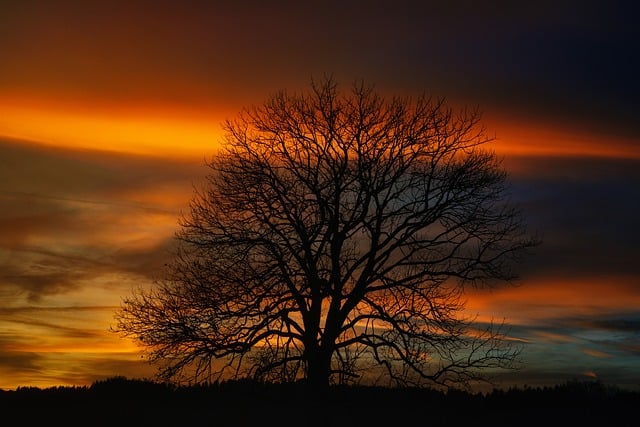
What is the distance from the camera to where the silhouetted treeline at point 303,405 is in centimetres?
2019

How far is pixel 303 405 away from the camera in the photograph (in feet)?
70.9

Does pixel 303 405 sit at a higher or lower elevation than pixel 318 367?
lower

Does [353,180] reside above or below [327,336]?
above

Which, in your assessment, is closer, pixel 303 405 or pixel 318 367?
pixel 303 405

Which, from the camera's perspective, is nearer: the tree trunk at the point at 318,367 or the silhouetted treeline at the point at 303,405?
the silhouetted treeline at the point at 303,405

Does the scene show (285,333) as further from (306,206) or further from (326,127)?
(326,127)

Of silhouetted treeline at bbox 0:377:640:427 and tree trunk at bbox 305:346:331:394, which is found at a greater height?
tree trunk at bbox 305:346:331:394

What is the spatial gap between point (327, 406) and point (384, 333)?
3689mm

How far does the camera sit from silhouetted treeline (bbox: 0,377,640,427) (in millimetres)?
20188

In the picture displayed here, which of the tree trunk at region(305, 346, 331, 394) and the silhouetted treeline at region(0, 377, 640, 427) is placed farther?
the tree trunk at region(305, 346, 331, 394)

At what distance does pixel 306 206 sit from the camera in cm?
2511

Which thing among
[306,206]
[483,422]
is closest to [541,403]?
[483,422]

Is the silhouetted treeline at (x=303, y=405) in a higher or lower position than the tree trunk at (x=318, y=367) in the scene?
lower

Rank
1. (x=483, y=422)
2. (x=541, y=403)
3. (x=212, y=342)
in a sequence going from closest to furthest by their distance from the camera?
(x=483, y=422) < (x=541, y=403) < (x=212, y=342)
